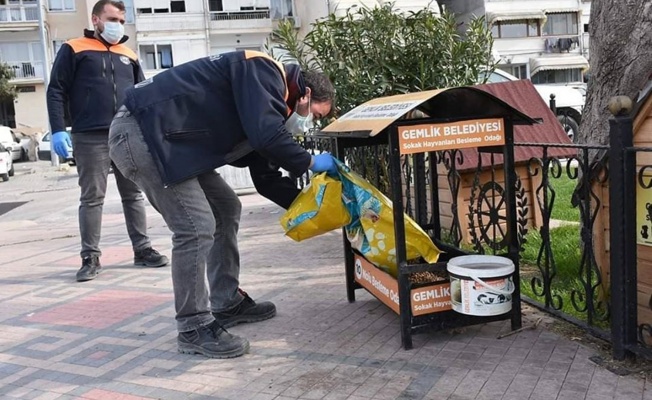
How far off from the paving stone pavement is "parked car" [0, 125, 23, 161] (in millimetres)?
23457

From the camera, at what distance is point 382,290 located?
3727mm

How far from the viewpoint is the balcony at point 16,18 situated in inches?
1485

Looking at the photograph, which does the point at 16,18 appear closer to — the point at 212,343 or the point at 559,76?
Answer: the point at 559,76

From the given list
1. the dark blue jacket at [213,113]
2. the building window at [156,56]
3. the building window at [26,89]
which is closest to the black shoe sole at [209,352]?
the dark blue jacket at [213,113]

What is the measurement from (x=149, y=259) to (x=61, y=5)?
3762 centimetres

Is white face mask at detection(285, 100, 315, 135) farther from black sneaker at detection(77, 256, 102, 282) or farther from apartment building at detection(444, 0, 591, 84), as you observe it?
apartment building at detection(444, 0, 591, 84)

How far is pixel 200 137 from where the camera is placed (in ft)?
11.0

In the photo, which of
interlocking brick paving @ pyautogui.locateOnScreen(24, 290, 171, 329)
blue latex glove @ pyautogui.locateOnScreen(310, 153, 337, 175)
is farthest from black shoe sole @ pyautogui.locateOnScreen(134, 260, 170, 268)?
blue latex glove @ pyautogui.locateOnScreen(310, 153, 337, 175)

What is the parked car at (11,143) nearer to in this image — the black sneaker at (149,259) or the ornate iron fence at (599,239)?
the black sneaker at (149,259)

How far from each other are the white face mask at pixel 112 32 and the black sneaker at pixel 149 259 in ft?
6.20

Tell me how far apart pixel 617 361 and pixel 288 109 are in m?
2.10

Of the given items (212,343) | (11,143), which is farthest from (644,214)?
(11,143)

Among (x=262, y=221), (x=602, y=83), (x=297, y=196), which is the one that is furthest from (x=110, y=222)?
(x=602, y=83)

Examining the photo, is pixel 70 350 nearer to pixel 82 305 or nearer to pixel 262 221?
pixel 82 305
